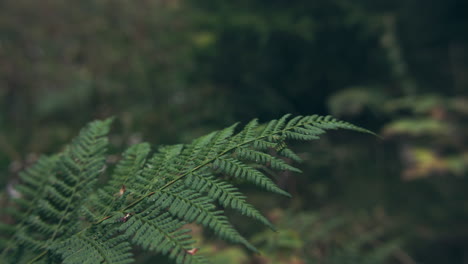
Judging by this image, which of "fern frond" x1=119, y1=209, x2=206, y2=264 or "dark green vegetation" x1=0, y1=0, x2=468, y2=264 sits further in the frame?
"dark green vegetation" x1=0, y1=0, x2=468, y2=264

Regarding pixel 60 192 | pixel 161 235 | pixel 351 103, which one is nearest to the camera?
pixel 161 235

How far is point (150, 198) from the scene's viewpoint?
0.69m

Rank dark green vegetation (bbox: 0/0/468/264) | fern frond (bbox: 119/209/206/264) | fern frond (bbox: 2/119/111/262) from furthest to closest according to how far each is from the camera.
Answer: dark green vegetation (bbox: 0/0/468/264) < fern frond (bbox: 2/119/111/262) < fern frond (bbox: 119/209/206/264)

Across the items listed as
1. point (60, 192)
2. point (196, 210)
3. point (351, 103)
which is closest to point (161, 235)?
point (196, 210)

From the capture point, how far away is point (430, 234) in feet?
8.67

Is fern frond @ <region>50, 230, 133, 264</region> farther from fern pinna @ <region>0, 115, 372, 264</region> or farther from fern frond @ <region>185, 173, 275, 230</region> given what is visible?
fern frond @ <region>185, 173, 275, 230</region>

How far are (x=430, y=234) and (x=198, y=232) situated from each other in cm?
198

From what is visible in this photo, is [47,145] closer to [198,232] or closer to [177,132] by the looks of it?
[177,132]

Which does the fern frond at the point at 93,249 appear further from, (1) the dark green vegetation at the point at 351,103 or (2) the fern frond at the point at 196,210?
(1) the dark green vegetation at the point at 351,103

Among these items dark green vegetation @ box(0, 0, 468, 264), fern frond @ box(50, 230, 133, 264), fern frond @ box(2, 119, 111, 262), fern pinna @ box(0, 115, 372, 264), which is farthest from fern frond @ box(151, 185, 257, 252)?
dark green vegetation @ box(0, 0, 468, 264)

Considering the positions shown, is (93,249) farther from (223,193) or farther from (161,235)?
(223,193)

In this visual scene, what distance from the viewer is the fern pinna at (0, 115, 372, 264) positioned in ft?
2.08

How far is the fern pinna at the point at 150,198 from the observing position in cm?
63

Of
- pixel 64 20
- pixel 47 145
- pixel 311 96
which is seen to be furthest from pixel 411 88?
pixel 64 20
